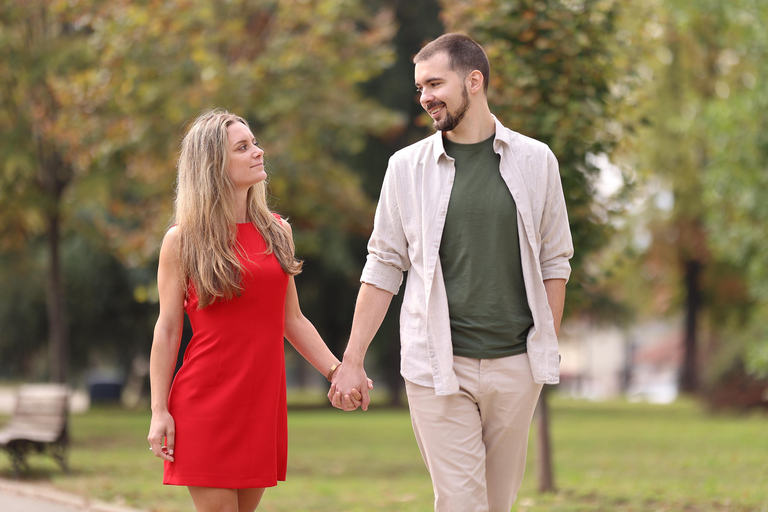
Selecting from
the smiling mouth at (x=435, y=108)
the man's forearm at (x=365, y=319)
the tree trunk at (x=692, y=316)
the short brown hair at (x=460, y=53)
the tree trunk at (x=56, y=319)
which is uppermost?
the short brown hair at (x=460, y=53)

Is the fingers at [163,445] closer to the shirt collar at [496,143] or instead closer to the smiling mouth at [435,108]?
the shirt collar at [496,143]

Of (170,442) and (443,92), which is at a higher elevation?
(443,92)

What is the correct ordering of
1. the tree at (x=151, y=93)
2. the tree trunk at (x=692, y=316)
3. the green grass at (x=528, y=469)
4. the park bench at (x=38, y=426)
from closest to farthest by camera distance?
the green grass at (x=528, y=469) → the park bench at (x=38, y=426) → the tree at (x=151, y=93) → the tree trunk at (x=692, y=316)

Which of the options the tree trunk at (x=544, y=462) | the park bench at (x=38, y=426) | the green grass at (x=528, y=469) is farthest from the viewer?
the park bench at (x=38, y=426)

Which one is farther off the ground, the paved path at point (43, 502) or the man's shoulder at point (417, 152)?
the man's shoulder at point (417, 152)

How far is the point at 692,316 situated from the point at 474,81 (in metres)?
26.2

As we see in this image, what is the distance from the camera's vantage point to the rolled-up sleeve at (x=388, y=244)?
149 inches

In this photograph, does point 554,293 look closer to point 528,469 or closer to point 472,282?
point 472,282

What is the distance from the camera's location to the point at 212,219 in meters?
3.68

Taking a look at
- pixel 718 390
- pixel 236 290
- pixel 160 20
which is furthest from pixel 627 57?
pixel 718 390

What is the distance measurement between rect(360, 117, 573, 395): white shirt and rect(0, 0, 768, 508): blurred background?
4106 millimetres

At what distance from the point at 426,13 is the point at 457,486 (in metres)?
20.6

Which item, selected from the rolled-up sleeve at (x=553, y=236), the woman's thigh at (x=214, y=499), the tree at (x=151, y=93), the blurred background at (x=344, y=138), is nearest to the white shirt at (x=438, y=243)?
the rolled-up sleeve at (x=553, y=236)

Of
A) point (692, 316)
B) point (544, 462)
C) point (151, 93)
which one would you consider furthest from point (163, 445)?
point (692, 316)
